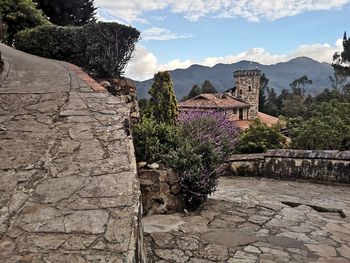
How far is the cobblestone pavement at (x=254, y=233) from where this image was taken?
10.8ft

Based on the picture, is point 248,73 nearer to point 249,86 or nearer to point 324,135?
point 249,86

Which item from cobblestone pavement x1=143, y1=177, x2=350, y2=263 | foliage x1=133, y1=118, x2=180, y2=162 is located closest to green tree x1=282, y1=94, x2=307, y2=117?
cobblestone pavement x1=143, y1=177, x2=350, y2=263

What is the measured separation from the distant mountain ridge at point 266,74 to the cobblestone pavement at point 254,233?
286ft

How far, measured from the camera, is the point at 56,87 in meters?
5.20

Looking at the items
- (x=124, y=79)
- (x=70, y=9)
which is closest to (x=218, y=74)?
(x=70, y=9)

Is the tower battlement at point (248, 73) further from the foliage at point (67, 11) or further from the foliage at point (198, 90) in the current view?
the foliage at point (67, 11)

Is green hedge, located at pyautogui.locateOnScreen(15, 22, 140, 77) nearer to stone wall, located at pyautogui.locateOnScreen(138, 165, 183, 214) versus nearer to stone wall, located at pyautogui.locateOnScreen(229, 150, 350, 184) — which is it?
stone wall, located at pyautogui.locateOnScreen(138, 165, 183, 214)

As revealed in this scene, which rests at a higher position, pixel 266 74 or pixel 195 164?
pixel 266 74

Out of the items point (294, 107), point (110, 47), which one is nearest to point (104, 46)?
point (110, 47)

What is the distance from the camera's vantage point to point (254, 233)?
3988mm

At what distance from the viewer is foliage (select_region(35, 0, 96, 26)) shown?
64.4 ft

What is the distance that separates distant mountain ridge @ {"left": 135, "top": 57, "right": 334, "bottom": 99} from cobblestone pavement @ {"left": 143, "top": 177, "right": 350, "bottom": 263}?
286ft

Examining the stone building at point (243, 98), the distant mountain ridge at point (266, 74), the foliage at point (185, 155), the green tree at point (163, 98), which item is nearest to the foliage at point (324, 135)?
the green tree at point (163, 98)

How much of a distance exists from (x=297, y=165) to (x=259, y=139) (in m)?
3.96
